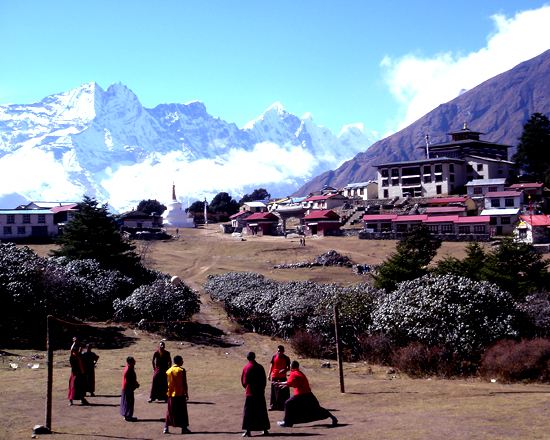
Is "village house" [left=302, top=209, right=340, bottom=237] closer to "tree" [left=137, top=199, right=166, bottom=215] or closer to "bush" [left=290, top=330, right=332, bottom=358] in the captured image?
"bush" [left=290, top=330, right=332, bottom=358]

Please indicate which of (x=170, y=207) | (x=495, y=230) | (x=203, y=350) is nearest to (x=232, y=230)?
(x=170, y=207)

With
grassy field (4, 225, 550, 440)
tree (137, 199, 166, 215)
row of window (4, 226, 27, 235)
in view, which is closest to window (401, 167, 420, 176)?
row of window (4, 226, 27, 235)

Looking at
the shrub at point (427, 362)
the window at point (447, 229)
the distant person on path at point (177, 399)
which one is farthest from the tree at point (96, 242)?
the window at point (447, 229)

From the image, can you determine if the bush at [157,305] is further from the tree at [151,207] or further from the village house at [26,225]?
the tree at [151,207]

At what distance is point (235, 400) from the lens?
14.3 metres

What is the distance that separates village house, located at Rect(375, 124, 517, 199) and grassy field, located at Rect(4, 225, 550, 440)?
2265 inches

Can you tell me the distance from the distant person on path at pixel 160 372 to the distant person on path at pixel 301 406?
3.59 meters

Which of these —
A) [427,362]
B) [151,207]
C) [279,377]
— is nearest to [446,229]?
[427,362]

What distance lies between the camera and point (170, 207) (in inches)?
3639

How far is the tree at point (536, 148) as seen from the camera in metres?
75.0

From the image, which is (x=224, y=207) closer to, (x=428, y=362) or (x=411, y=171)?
(x=411, y=171)

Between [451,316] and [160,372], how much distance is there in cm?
1149

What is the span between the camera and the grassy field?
35.0 feet

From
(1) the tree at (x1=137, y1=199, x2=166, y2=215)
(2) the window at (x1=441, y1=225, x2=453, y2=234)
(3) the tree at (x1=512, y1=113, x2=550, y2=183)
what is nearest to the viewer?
(2) the window at (x1=441, y1=225, x2=453, y2=234)
